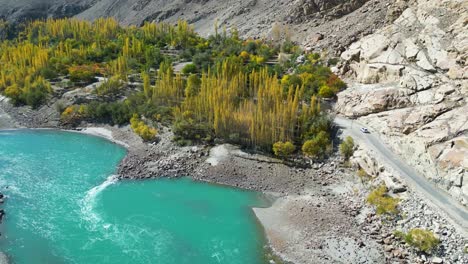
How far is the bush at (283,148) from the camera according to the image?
44.0 metres

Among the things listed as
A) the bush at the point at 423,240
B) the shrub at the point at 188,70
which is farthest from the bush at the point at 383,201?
the shrub at the point at 188,70

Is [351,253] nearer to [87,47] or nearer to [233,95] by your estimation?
[233,95]

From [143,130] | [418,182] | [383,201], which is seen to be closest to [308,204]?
[383,201]

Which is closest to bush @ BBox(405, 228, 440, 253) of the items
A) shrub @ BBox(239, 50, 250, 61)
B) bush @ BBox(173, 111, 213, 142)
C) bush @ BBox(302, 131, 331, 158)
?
bush @ BBox(302, 131, 331, 158)

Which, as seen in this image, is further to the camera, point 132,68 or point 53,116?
point 132,68

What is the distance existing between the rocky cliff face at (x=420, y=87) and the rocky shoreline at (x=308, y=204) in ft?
14.2

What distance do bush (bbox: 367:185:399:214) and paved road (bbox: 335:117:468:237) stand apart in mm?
2140

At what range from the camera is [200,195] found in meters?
40.2

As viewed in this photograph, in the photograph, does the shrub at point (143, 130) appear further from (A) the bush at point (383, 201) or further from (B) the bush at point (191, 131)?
(A) the bush at point (383, 201)

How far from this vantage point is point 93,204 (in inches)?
1511

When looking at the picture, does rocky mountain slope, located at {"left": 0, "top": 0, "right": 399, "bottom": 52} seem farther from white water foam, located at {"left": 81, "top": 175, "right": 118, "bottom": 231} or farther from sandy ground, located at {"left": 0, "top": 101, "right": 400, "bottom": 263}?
white water foam, located at {"left": 81, "top": 175, "right": 118, "bottom": 231}

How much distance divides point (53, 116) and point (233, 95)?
31537mm

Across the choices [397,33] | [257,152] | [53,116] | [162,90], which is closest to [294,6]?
[397,33]

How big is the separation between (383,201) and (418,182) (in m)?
3.89
